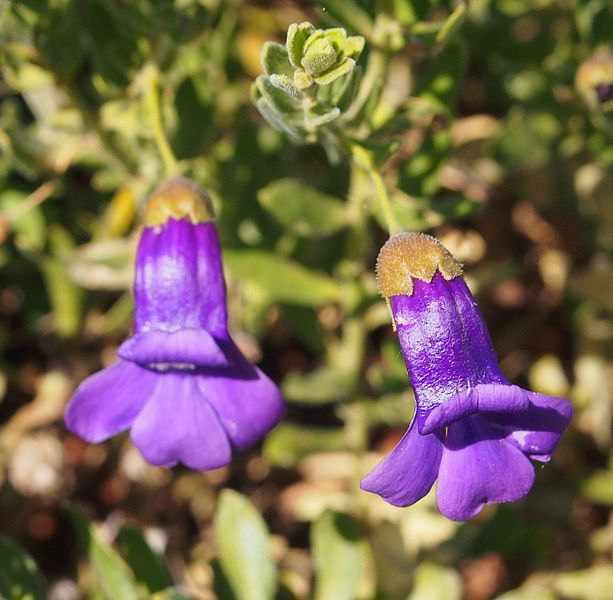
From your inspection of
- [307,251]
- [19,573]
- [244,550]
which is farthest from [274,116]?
[19,573]

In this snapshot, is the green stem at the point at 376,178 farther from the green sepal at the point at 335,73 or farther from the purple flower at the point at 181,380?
the purple flower at the point at 181,380

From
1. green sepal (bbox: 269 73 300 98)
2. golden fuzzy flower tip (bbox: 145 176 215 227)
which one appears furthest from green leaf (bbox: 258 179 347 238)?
green sepal (bbox: 269 73 300 98)

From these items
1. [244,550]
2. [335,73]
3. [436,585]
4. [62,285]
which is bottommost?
[436,585]

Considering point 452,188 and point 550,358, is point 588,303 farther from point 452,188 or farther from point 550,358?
point 452,188

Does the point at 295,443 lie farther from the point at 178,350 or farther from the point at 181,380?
the point at 178,350

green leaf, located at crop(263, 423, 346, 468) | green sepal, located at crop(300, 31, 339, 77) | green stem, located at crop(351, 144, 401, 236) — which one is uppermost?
green sepal, located at crop(300, 31, 339, 77)

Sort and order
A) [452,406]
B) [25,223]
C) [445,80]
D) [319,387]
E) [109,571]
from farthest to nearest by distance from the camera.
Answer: [25,223], [319,387], [445,80], [109,571], [452,406]

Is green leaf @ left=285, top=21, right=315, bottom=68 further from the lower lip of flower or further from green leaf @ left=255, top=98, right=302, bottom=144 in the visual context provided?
the lower lip of flower
